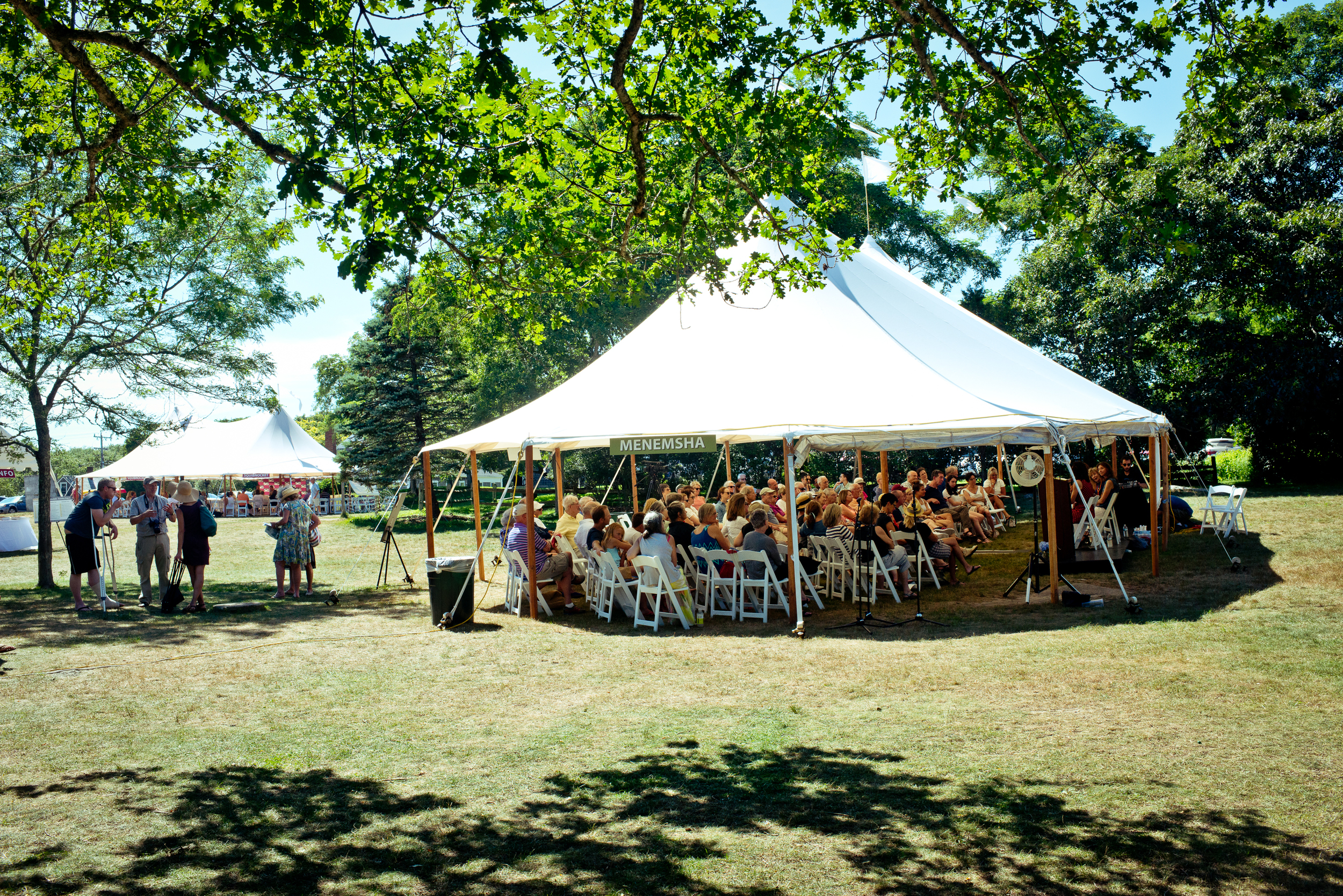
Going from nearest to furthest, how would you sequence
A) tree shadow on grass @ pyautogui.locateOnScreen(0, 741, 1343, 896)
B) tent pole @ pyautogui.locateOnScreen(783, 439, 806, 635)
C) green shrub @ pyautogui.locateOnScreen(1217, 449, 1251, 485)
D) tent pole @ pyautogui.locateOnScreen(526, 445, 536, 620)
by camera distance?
tree shadow on grass @ pyautogui.locateOnScreen(0, 741, 1343, 896)
tent pole @ pyautogui.locateOnScreen(783, 439, 806, 635)
tent pole @ pyautogui.locateOnScreen(526, 445, 536, 620)
green shrub @ pyautogui.locateOnScreen(1217, 449, 1251, 485)

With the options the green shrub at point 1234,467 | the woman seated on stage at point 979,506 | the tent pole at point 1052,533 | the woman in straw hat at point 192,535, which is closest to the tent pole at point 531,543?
the woman in straw hat at point 192,535

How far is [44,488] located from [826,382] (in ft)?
42.9

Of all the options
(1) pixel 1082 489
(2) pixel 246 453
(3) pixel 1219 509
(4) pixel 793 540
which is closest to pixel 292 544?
(4) pixel 793 540

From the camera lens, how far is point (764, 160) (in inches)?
326

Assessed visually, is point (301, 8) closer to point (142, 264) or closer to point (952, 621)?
point (952, 621)

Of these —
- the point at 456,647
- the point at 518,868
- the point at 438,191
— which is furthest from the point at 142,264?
the point at 518,868

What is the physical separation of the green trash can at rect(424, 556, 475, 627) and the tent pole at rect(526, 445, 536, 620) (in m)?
0.64

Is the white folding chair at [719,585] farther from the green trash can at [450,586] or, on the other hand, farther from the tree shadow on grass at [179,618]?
the tree shadow on grass at [179,618]

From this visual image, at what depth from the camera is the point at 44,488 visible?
1513cm

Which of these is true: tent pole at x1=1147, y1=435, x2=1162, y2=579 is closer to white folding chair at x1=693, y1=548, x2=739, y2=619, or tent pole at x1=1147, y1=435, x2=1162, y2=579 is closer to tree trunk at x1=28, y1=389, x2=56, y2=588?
white folding chair at x1=693, y1=548, x2=739, y2=619

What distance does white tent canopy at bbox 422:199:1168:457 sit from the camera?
31.3ft

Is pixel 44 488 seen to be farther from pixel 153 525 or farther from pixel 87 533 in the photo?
pixel 153 525

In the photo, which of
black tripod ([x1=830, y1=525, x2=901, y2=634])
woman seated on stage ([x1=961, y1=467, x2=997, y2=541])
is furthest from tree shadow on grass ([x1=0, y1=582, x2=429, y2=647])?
woman seated on stage ([x1=961, y1=467, x2=997, y2=541])

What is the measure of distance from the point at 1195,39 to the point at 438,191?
5.32 metres
